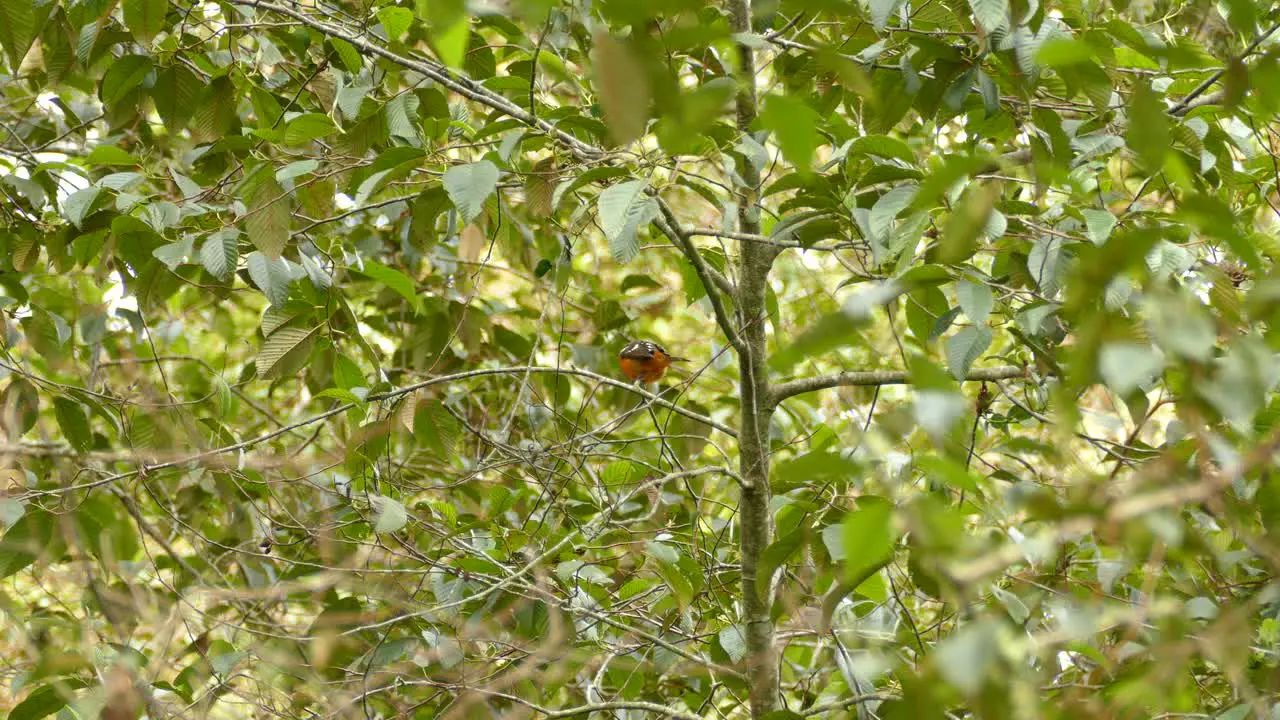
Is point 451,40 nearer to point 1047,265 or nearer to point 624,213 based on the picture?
point 624,213

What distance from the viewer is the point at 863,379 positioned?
188 centimetres

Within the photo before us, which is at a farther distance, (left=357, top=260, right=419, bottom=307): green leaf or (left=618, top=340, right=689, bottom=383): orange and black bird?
(left=618, top=340, right=689, bottom=383): orange and black bird

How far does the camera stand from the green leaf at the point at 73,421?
Result: 2.20 m

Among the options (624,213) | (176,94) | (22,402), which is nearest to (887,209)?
(624,213)

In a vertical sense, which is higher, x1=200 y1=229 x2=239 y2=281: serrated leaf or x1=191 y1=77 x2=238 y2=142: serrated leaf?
x1=191 y1=77 x2=238 y2=142: serrated leaf

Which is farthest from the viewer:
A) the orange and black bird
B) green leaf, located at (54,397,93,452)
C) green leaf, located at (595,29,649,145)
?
the orange and black bird

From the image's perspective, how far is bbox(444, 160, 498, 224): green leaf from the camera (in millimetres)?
1468

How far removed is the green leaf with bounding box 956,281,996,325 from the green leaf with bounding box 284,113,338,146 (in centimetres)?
107

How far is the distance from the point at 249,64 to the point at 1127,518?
7.85 ft

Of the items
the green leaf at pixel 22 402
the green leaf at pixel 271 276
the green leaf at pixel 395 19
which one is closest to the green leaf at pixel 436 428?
the green leaf at pixel 271 276

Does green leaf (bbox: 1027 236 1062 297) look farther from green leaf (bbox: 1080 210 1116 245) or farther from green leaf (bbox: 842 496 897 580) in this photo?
green leaf (bbox: 842 496 897 580)

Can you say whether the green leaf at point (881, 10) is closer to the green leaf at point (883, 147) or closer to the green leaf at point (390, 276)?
the green leaf at point (883, 147)

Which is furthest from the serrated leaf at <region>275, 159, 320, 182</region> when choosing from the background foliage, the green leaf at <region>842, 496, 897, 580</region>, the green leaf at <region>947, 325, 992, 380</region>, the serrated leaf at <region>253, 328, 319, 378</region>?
the green leaf at <region>842, 496, 897, 580</region>

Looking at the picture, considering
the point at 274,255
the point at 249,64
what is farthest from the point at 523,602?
the point at 249,64
